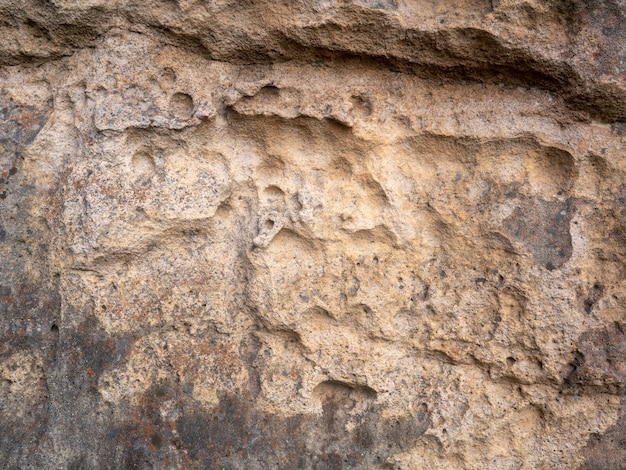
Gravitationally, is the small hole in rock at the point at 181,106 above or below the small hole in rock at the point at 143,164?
above

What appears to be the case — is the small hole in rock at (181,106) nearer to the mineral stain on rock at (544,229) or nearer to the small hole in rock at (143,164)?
the small hole in rock at (143,164)

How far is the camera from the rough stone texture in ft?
4.97

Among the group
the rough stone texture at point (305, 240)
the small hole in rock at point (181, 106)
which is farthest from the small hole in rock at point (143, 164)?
the small hole in rock at point (181, 106)


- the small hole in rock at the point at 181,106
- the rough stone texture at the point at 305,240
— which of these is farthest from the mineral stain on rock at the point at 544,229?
the small hole in rock at the point at 181,106

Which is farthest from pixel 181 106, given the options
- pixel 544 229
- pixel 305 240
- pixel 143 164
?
pixel 544 229

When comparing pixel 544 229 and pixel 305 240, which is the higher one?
pixel 544 229

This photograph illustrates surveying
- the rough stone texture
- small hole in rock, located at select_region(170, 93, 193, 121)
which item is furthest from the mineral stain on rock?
small hole in rock, located at select_region(170, 93, 193, 121)

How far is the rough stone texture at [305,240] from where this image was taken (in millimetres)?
1514

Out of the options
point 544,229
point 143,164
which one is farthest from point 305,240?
point 544,229

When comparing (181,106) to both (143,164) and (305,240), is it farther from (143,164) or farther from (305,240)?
(305,240)

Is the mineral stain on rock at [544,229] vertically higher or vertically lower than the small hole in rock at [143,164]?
higher

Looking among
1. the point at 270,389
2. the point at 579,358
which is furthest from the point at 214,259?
the point at 579,358

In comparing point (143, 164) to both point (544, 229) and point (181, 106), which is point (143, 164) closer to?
point (181, 106)

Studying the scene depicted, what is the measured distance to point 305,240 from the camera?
1584 millimetres
